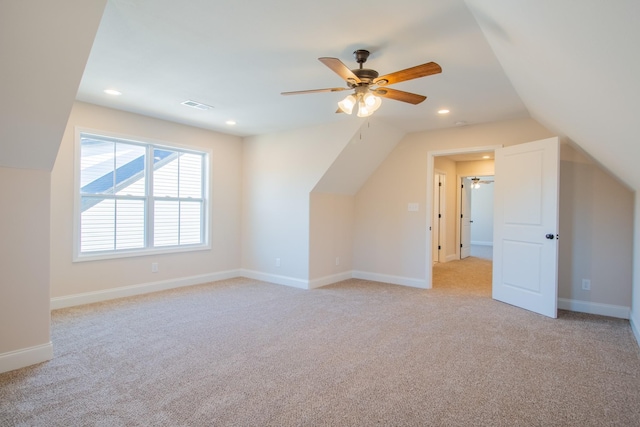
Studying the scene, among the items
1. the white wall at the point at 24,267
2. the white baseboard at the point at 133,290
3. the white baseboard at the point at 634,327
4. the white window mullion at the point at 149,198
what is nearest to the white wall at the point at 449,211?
the white baseboard at the point at 634,327

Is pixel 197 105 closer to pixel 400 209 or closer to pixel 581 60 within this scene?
pixel 400 209

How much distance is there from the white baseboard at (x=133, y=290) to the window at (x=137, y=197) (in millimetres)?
479

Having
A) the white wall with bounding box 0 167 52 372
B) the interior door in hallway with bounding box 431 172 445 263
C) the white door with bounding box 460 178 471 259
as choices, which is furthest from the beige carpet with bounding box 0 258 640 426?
the white door with bounding box 460 178 471 259

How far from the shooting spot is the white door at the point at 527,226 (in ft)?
13.0

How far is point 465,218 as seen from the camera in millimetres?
8898

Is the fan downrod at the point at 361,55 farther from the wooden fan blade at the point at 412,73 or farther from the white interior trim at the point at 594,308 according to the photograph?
the white interior trim at the point at 594,308

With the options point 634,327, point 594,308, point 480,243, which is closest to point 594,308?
point 594,308

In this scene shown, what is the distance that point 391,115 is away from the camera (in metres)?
4.58

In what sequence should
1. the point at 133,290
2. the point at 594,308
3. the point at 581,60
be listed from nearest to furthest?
the point at 581,60 < the point at 594,308 < the point at 133,290

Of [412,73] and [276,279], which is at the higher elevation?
[412,73]

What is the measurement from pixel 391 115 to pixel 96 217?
4.08 m

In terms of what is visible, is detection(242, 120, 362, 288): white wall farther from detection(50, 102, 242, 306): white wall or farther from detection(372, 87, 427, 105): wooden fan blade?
detection(372, 87, 427, 105): wooden fan blade

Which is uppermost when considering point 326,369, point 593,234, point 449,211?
point 449,211

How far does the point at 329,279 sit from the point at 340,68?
388 cm
